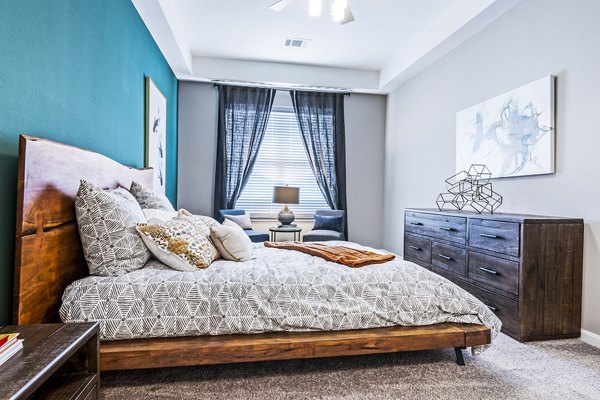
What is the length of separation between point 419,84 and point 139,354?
4506 millimetres

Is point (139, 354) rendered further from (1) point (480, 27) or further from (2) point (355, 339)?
(1) point (480, 27)

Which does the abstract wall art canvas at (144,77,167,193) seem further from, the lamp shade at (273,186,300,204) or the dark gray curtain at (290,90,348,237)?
the dark gray curtain at (290,90,348,237)

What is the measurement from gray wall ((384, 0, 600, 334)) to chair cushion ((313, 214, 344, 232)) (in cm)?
118

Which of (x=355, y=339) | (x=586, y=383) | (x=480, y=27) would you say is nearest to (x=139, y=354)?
(x=355, y=339)

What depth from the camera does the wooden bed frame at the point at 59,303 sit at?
4.96ft

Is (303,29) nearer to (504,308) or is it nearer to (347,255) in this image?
(347,255)

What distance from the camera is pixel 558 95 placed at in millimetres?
2652

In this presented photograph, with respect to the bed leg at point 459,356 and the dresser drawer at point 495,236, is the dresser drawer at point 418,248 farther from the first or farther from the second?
the bed leg at point 459,356

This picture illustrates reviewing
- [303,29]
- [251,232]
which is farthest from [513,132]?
[251,232]

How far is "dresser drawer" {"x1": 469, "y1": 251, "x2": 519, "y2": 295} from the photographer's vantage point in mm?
2453

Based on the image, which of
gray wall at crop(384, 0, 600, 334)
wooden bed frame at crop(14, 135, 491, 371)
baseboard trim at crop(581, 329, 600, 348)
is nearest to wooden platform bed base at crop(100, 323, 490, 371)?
wooden bed frame at crop(14, 135, 491, 371)

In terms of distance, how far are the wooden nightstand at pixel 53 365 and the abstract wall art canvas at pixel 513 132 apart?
313 centimetres

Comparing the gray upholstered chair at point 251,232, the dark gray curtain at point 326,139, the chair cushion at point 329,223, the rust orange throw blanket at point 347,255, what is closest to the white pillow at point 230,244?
Answer: the rust orange throw blanket at point 347,255

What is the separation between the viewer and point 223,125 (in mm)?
5332
